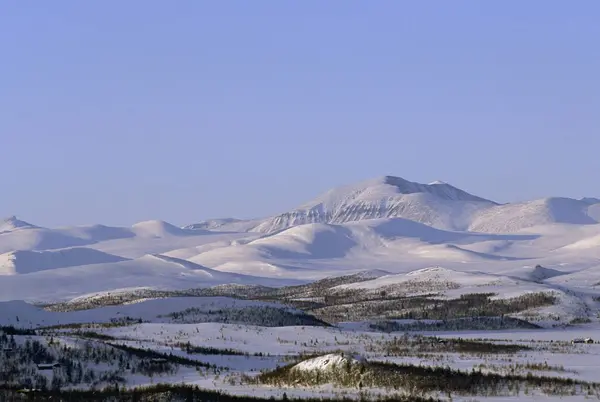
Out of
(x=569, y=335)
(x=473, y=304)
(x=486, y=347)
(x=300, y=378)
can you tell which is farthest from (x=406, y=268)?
(x=300, y=378)

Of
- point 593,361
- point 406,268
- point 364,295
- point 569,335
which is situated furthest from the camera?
point 406,268

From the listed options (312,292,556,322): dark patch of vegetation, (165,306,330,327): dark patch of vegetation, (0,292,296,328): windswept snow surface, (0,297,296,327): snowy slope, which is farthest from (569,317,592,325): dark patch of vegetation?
(0,297,296,327): snowy slope

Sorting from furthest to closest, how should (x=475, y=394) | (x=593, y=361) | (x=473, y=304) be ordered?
(x=473, y=304) < (x=593, y=361) < (x=475, y=394)

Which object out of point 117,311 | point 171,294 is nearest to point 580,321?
point 117,311

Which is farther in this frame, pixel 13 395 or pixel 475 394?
pixel 475 394

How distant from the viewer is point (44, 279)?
533ft

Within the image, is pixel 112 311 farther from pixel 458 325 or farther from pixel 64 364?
pixel 64 364

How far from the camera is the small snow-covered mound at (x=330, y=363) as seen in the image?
94.2 ft

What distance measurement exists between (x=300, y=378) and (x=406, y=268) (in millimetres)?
153627

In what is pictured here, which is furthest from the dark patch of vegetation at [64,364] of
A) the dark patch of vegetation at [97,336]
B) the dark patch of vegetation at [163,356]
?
the dark patch of vegetation at [97,336]

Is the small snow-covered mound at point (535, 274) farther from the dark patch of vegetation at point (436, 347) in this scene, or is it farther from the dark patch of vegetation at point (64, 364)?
the dark patch of vegetation at point (64, 364)

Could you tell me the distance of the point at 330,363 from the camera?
94.4 ft

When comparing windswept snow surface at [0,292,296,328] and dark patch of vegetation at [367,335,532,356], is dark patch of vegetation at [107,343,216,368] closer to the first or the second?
dark patch of vegetation at [367,335,532,356]

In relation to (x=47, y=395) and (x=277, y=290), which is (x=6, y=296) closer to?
(x=277, y=290)
